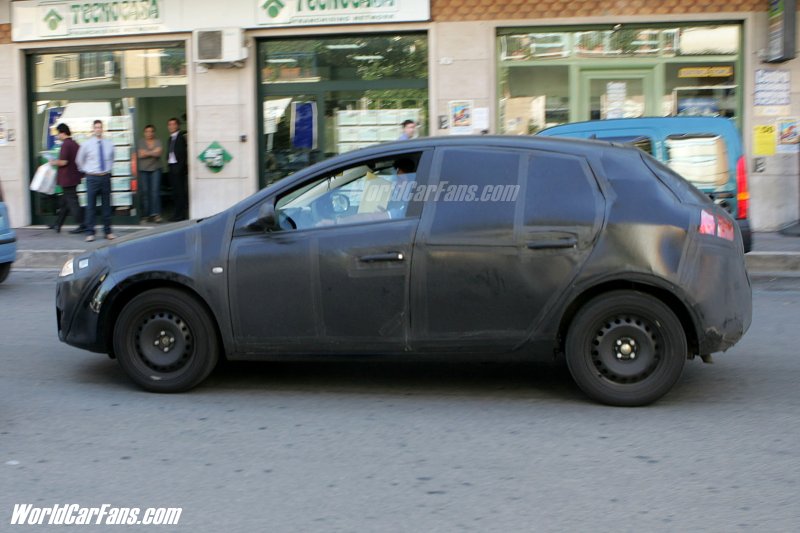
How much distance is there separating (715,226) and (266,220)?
269 cm

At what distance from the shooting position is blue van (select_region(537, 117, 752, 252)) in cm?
1015

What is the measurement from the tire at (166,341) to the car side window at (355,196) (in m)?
0.81

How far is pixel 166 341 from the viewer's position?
609 centimetres

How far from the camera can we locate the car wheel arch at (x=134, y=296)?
19.6 ft

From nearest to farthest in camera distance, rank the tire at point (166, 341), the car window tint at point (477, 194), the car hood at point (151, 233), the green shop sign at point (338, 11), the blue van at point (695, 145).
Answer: the car window tint at point (477, 194)
the tire at point (166, 341)
the car hood at point (151, 233)
the blue van at point (695, 145)
the green shop sign at point (338, 11)

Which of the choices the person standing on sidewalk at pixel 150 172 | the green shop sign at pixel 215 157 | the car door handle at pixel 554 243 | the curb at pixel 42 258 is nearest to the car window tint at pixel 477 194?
the car door handle at pixel 554 243

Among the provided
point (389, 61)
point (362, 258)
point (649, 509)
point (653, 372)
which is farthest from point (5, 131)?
point (649, 509)

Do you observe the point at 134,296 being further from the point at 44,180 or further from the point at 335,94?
the point at 44,180

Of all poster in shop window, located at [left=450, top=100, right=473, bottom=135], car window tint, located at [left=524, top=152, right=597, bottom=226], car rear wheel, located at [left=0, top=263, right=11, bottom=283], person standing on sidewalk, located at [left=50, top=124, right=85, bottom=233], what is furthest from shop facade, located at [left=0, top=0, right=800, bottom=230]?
car window tint, located at [left=524, top=152, right=597, bottom=226]

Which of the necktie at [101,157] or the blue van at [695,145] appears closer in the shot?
the blue van at [695,145]

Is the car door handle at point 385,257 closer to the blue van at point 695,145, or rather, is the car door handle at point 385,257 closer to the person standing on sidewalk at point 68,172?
the blue van at point 695,145

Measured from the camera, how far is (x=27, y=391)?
20.9 ft

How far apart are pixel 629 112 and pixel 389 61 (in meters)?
4.04

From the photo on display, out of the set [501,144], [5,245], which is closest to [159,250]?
[501,144]
